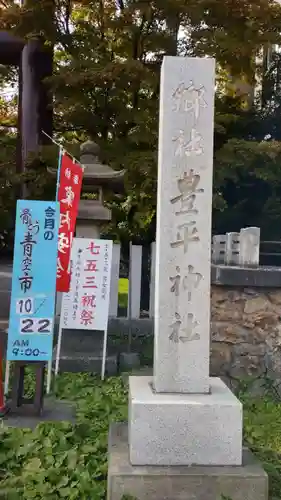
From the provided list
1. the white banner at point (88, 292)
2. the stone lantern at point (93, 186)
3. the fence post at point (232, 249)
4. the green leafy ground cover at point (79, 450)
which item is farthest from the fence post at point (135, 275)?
the green leafy ground cover at point (79, 450)

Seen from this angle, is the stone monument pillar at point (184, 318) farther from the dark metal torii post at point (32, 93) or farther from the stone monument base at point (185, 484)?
the dark metal torii post at point (32, 93)

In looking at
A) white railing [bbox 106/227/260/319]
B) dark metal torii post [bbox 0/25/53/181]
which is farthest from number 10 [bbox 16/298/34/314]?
dark metal torii post [bbox 0/25/53/181]

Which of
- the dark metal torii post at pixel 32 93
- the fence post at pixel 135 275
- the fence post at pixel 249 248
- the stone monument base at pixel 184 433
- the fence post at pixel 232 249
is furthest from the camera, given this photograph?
the dark metal torii post at pixel 32 93

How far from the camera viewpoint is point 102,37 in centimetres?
937

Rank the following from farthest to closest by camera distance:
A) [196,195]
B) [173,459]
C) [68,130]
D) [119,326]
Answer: [68,130], [119,326], [196,195], [173,459]

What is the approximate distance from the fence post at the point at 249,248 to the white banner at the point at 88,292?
67.3 inches

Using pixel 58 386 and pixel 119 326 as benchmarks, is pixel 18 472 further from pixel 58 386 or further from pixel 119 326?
pixel 119 326

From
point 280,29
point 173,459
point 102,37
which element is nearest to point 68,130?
point 102,37

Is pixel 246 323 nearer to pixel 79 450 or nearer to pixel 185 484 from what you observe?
pixel 79 450

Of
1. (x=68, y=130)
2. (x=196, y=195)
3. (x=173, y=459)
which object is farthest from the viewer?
(x=68, y=130)

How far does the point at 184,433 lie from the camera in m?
3.00

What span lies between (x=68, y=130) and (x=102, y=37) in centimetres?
212

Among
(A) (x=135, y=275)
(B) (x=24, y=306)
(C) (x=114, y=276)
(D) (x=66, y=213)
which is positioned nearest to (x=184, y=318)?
(B) (x=24, y=306)

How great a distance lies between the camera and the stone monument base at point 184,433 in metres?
2.99
